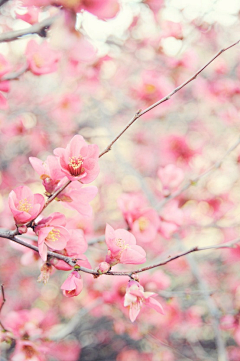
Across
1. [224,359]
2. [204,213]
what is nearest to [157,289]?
[224,359]

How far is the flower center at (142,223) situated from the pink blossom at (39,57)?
23.2 inches

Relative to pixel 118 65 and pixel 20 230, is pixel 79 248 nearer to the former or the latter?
pixel 20 230

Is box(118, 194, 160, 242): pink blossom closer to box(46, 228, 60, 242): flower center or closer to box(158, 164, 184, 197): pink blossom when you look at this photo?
box(158, 164, 184, 197): pink blossom

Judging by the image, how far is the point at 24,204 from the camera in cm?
59

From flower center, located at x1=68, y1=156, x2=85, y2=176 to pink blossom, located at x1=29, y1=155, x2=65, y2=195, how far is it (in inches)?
2.0

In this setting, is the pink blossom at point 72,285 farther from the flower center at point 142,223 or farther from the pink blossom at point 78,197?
the flower center at point 142,223

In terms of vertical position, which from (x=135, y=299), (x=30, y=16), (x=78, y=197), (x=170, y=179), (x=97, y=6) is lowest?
(x=170, y=179)

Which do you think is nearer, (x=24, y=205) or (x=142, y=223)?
(x=24, y=205)

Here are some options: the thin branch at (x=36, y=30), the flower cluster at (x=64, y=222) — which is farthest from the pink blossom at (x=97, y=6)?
the flower cluster at (x=64, y=222)

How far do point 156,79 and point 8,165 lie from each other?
142 centimetres

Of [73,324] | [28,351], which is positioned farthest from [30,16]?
[73,324]

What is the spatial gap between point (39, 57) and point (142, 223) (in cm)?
65

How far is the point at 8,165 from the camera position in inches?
97.3

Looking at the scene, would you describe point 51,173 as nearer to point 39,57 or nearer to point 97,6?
point 97,6
